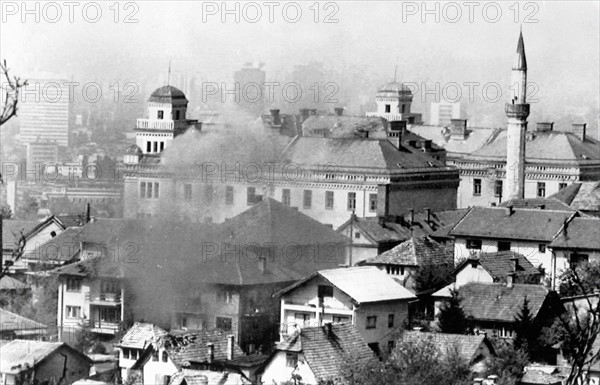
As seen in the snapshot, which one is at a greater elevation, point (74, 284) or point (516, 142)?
point (516, 142)

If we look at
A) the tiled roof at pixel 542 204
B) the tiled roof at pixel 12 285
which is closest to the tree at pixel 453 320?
the tiled roof at pixel 542 204

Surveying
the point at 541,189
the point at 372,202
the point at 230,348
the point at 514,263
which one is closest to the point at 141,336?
the point at 230,348

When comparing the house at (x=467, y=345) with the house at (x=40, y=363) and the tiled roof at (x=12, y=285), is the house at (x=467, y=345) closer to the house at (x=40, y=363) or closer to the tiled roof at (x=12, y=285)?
the house at (x=40, y=363)

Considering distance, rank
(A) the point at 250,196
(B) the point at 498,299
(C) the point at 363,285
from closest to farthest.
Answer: (B) the point at 498,299
(C) the point at 363,285
(A) the point at 250,196

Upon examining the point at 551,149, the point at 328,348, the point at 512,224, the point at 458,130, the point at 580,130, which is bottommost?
the point at 328,348

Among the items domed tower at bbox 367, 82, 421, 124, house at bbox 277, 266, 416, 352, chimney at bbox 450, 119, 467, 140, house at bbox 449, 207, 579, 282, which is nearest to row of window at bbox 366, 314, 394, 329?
house at bbox 277, 266, 416, 352

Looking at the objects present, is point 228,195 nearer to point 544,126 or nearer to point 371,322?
point 371,322
